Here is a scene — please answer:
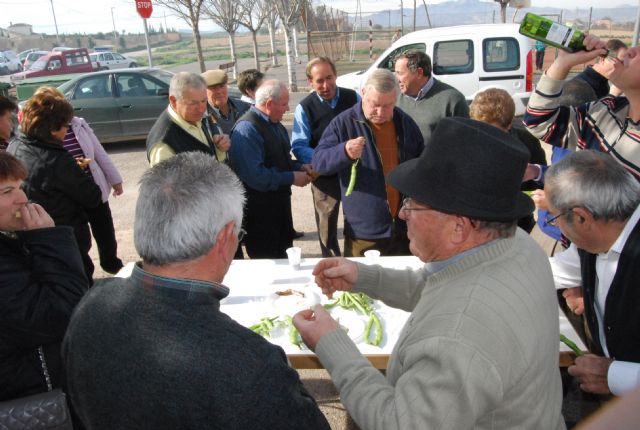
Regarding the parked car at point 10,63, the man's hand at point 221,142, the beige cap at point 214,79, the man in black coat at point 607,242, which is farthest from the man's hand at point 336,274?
the parked car at point 10,63

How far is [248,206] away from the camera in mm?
3977

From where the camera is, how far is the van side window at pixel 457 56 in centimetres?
961

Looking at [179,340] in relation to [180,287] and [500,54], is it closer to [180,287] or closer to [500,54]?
[180,287]

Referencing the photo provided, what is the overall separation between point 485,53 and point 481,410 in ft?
31.0

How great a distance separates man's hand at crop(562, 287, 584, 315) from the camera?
2.62 m

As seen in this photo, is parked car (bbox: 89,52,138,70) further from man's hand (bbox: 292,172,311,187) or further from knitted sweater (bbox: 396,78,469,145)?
man's hand (bbox: 292,172,311,187)

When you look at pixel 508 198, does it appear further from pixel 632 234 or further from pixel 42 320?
pixel 42 320

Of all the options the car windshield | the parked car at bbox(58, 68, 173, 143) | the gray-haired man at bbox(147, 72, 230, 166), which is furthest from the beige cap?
the car windshield

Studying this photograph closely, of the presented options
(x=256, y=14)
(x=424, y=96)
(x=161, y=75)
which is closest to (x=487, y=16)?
(x=256, y=14)

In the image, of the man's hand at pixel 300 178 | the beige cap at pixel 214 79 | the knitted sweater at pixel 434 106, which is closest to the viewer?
the man's hand at pixel 300 178

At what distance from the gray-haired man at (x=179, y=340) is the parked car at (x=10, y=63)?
3543cm

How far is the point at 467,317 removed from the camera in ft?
4.33

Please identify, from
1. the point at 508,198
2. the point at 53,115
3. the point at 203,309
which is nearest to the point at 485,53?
the point at 53,115

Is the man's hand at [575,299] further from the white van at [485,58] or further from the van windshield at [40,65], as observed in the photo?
the van windshield at [40,65]
